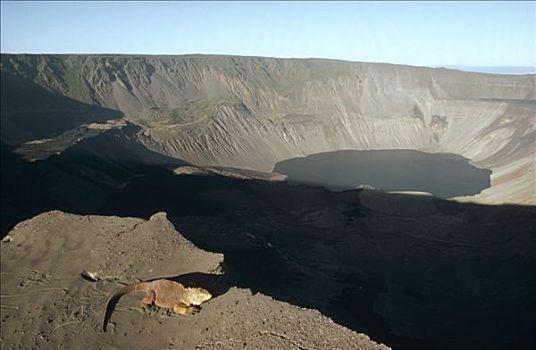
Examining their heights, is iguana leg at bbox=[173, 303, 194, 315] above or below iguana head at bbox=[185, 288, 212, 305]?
below

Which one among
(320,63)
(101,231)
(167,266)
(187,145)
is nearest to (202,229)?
(101,231)

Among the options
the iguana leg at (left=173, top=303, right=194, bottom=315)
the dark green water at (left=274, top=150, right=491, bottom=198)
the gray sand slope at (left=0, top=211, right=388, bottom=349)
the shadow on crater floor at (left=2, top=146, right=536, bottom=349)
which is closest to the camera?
the gray sand slope at (left=0, top=211, right=388, bottom=349)

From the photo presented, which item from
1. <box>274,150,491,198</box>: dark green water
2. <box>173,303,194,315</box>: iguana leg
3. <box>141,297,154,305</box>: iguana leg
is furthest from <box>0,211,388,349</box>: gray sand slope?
<box>274,150,491,198</box>: dark green water

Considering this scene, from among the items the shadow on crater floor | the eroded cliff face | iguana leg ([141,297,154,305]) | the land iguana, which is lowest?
the shadow on crater floor

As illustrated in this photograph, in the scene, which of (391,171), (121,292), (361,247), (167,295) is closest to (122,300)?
(121,292)

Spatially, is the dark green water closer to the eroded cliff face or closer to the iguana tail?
the eroded cliff face

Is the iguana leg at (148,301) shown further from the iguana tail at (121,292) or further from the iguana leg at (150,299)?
the iguana tail at (121,292)

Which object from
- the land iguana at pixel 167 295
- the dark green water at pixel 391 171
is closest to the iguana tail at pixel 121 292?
the land iguana at pixel 167 295
